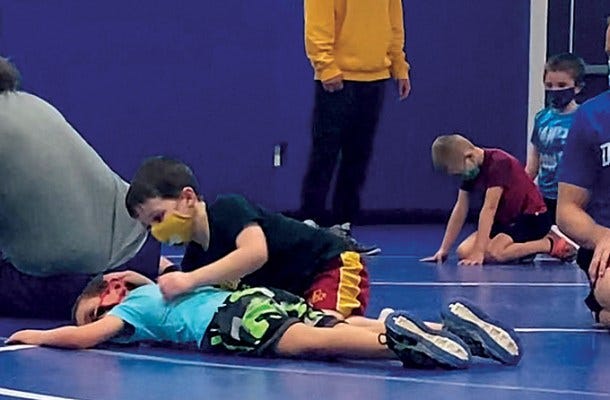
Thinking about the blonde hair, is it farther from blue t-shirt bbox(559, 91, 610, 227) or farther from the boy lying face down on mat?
the boy lying face down on mat

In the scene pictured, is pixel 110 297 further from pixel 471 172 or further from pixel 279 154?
pixel 279 154

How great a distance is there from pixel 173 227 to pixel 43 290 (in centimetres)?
76

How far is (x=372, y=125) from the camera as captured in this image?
630 cm

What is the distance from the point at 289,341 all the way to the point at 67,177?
3.33ft

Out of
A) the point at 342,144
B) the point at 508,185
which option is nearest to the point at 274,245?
the point at 508,185

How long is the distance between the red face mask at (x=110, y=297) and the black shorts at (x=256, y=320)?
0.33 meters

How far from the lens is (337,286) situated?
3627 mm

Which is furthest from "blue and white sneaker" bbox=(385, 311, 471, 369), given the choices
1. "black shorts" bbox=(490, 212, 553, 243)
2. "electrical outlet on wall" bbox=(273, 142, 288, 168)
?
"electrical outlet on wall" bbox=(273, 142, 288, 168)

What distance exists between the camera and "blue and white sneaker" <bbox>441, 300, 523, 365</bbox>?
10.3ft

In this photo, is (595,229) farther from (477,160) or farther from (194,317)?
Answer: (477,160)

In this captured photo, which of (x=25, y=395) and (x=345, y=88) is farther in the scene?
(x=345, y=88)

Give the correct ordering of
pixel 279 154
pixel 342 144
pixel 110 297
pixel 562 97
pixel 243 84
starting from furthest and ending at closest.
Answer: pixel 279 154
pixel 243 84
pixel 342 144
pixel 562 97
pixel 110 297

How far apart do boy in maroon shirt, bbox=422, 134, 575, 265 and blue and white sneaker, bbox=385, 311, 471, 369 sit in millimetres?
2686

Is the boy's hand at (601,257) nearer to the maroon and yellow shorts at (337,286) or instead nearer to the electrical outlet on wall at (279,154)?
the maroon and yellow shorts at (337,286)
